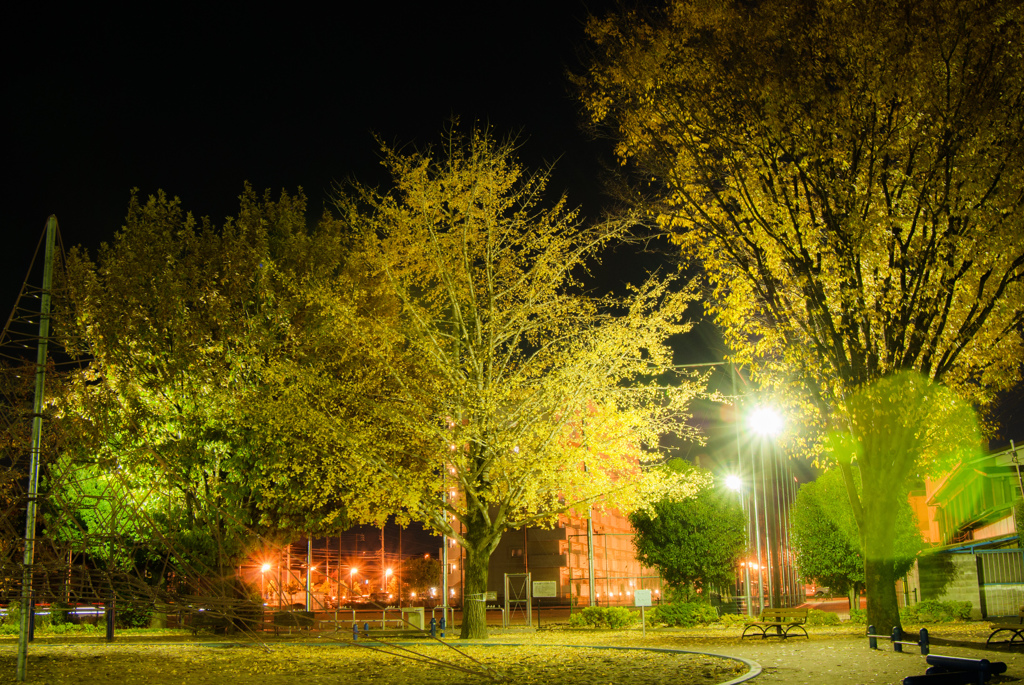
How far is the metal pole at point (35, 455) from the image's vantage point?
1089 centimetres

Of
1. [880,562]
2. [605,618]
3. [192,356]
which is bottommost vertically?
[605,618]

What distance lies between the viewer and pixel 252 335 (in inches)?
869

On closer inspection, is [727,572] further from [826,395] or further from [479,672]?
[479,672]

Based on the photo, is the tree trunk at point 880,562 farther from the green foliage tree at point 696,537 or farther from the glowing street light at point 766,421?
the green foliage tree at point 696,537

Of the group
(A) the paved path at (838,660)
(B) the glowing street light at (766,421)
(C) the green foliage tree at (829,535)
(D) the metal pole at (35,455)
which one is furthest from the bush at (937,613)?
(D) the metal pole at (35,455)

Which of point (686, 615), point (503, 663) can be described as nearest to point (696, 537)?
point (686, 615)

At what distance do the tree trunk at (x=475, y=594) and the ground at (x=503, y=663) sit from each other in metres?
1.55

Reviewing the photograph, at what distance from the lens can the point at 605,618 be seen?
25594mm

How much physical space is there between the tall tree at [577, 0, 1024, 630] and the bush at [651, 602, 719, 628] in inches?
428

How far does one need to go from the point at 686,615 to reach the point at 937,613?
7.28 m

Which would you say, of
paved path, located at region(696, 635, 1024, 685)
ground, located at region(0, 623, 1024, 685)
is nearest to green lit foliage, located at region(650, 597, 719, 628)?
ground, located at region(0, 623, 1024, 685)

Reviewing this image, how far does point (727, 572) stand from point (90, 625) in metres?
23.4

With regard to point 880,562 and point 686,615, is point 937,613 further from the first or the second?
point 880,562

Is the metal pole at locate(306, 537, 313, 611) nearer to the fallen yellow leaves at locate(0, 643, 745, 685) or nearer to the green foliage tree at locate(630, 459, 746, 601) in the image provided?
the fallen yellow leaves at locate(0, 643, 745, 685)
